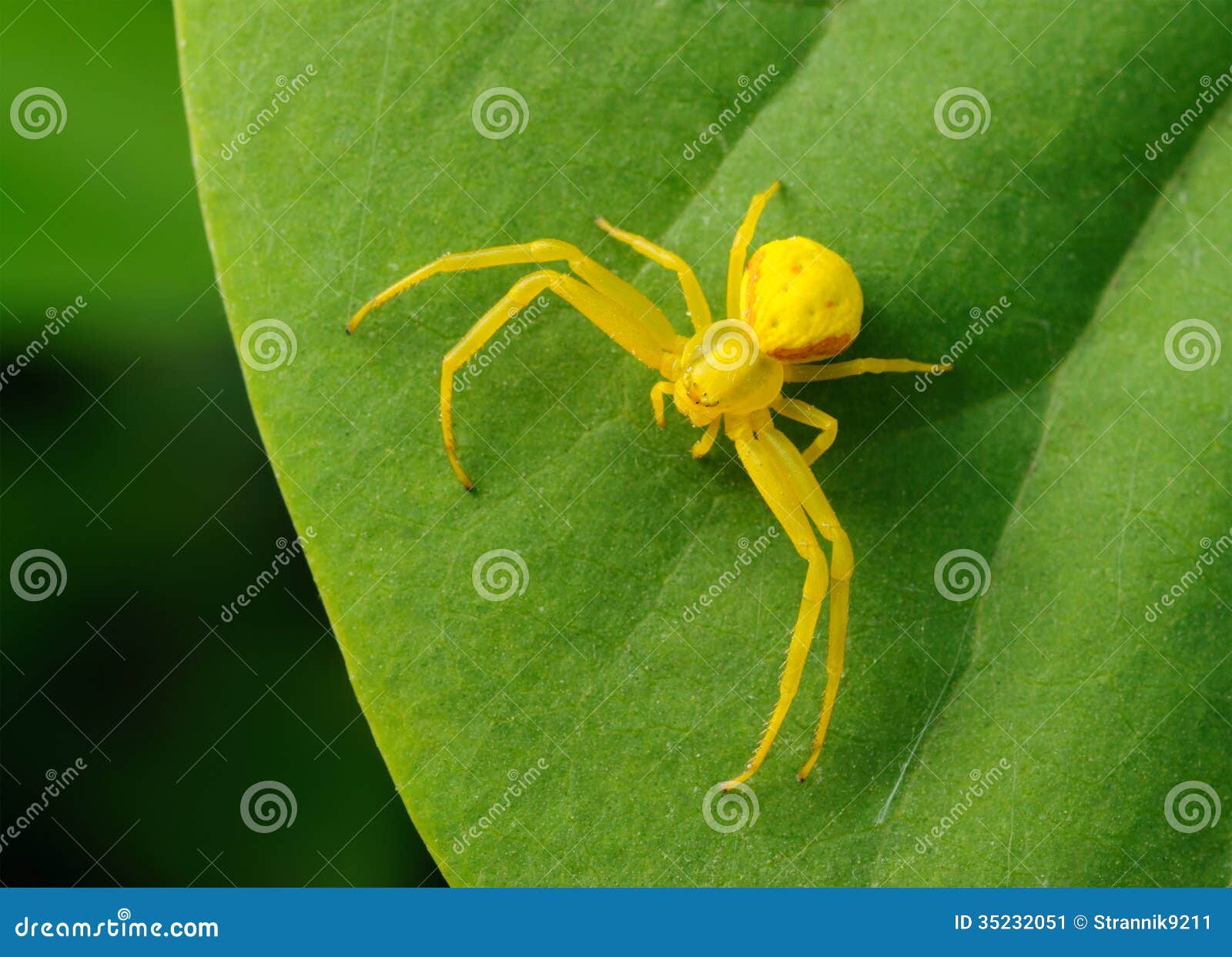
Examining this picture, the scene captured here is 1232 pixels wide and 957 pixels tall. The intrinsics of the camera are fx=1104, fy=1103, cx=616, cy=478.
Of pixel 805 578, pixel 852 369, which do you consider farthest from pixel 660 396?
pixel 805 578

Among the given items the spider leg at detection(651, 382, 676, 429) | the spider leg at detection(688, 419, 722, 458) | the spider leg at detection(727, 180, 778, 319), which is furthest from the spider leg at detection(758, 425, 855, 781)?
the spider leg at detection(727, 180, 778, 319)

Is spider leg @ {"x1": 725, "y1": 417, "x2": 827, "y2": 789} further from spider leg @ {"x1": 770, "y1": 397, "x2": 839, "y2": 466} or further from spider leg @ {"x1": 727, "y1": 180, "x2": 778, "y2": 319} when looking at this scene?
spider leg @ {"x1": 727, "y1": 180, "x2": 778, "y2": 319}

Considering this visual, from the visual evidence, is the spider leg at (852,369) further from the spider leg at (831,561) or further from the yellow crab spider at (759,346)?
the spider leg at (831,561)

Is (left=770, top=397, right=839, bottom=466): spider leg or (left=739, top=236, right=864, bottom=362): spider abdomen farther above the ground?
(left=739, top=236, right=864, bottom=362): spider abdomen

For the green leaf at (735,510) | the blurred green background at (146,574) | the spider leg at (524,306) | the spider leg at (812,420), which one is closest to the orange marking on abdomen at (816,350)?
the spider leg at (812,420)

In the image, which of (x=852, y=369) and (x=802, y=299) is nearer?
(x=802, y=299)

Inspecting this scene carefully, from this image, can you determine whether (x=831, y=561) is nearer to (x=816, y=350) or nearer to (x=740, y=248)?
(x=816, y=350)
